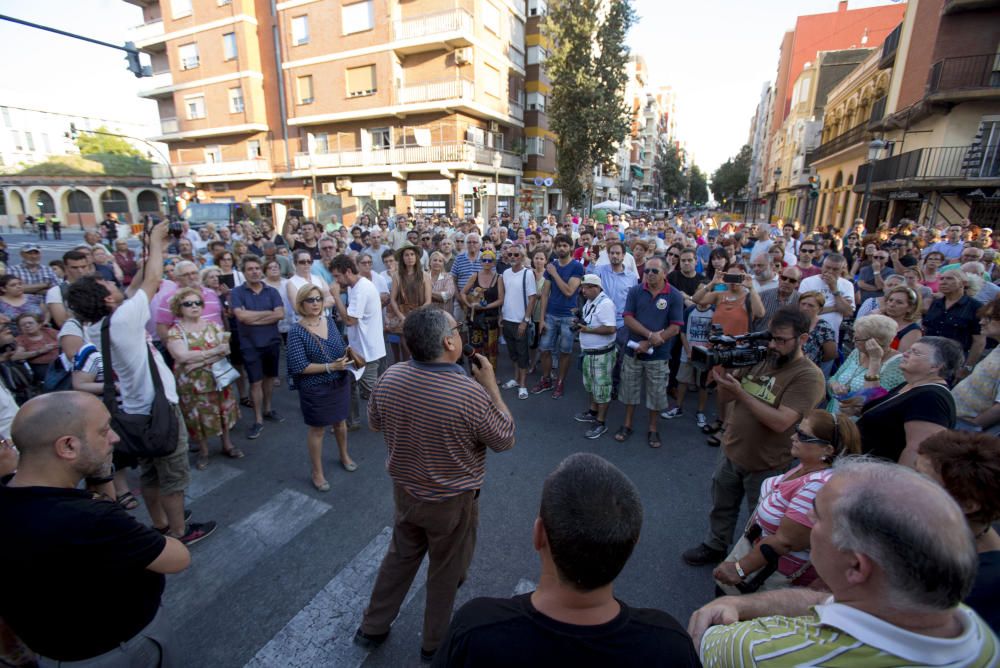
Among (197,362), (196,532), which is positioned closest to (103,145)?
(197,362)

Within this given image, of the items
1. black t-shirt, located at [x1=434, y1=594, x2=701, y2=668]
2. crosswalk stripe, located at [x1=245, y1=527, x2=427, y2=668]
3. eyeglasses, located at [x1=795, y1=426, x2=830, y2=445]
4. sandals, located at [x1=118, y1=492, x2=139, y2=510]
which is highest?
black t-shirt, located at [x1=434, y1=594, x2=701, y2=668]

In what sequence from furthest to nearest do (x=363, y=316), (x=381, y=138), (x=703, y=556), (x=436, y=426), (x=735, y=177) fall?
(x=735, y=177), (x=381, y=138), (x=363, y=316), (x=703, y=556), (x=436, y=426)

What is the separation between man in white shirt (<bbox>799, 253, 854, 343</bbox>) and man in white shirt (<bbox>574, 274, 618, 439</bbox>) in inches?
86.9

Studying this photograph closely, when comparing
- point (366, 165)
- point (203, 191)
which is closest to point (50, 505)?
point (366, 165)

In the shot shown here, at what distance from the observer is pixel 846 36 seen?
37.2m

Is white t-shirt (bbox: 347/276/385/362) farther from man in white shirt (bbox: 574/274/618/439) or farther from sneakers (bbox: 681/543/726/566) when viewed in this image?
sneakers (bbox: 681/543/726/566)

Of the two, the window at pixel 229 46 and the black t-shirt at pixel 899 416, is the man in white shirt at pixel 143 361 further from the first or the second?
the window at pixel 229 46

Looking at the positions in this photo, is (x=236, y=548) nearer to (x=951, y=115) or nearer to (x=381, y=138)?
(x=951, y=115)

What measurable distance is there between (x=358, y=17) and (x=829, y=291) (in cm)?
2569

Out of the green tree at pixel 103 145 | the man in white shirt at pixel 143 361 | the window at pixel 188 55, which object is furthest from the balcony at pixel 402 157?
the green tree at pixel 103 145

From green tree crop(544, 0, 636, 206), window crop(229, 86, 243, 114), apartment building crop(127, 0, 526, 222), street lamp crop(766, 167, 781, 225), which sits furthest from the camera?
street lamp crop(766, 167, 781, 225)

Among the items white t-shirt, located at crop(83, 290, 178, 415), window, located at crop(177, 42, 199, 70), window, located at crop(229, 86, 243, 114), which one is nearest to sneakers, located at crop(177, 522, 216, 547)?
white t-shirt, located at crop(83, 290, 178, 415)

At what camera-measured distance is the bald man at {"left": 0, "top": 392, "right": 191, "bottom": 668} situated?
143 cm

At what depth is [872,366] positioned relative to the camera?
3.18 meters
